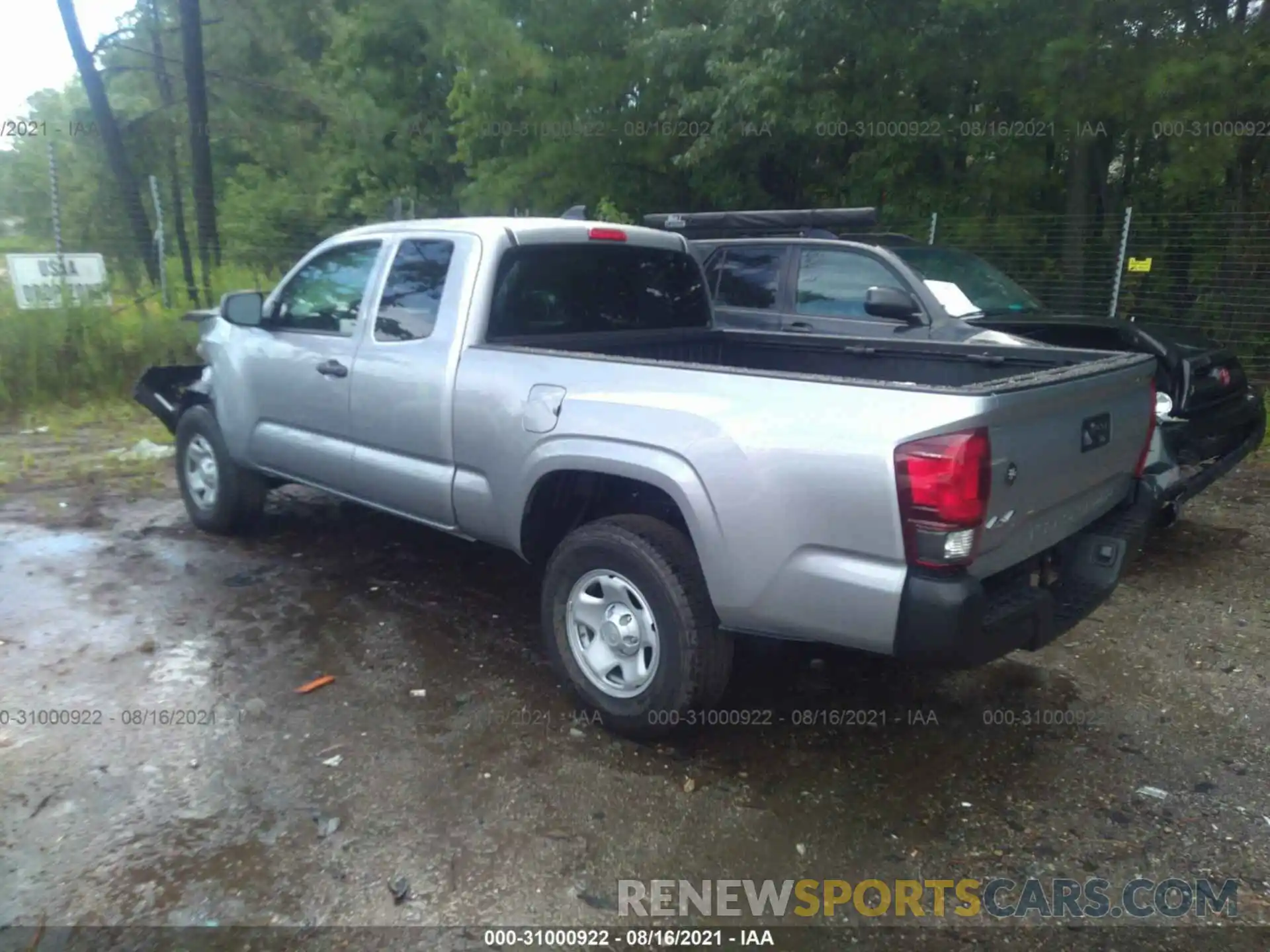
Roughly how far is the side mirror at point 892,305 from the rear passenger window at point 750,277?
1006 mm

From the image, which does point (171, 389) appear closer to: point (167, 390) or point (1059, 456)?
point (167, 390)

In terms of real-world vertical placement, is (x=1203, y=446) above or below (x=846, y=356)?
below

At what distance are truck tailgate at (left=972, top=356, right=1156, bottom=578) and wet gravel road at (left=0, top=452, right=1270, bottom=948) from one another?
0.89 metres

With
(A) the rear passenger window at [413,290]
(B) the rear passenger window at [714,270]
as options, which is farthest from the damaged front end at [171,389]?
(B) the rear passenger window at [714,270]

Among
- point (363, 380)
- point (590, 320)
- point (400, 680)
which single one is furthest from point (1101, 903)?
point (363, 380)

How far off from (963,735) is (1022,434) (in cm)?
139

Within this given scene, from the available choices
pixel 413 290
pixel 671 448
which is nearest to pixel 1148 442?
pixel 671 448

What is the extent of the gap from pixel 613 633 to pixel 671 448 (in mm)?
761

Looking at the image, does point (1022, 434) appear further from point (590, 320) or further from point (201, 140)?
point (201, 140)

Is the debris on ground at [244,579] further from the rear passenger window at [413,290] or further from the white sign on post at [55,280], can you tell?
the white sign on post at [55,280]

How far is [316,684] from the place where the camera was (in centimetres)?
411

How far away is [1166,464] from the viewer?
5277mm
